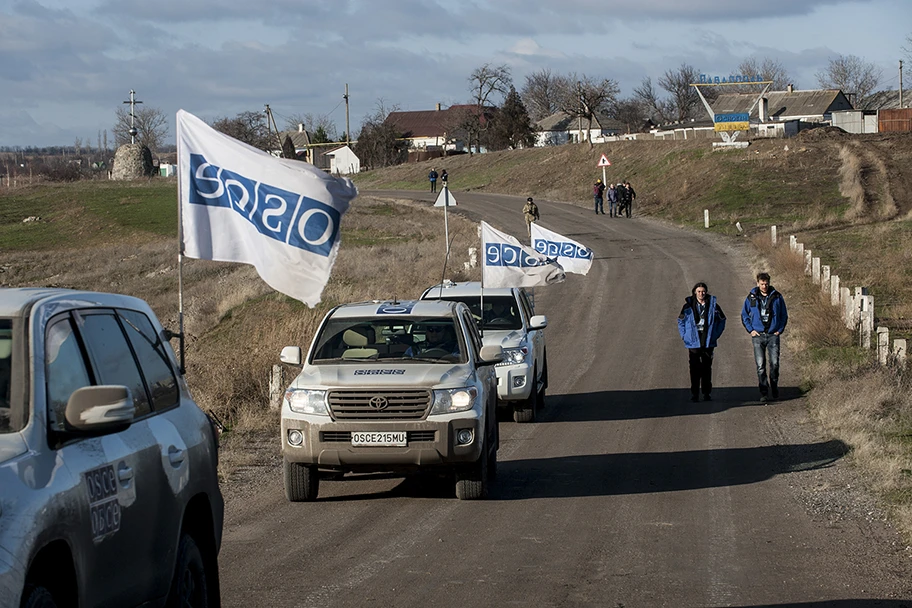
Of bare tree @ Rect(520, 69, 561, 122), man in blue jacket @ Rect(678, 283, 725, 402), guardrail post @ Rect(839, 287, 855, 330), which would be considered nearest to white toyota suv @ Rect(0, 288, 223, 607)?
man in blue jacket @ Rect(678, 283, 725, 402)

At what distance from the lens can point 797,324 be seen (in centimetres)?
2470

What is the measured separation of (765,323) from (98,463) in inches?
551

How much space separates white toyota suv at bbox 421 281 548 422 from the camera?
1523 centimetres

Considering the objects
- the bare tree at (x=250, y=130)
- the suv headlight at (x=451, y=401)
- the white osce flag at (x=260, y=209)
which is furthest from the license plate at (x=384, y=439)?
the bare tree at (x=250, y=130)

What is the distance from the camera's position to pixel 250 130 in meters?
98.7

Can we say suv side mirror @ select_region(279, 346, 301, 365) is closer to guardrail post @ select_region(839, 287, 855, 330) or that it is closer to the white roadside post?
guardrail post @ select_region(839, 287, 855, 330)

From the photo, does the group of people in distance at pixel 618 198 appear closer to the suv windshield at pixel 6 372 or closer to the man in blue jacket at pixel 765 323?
the man in blue jacket at pixel 765 323

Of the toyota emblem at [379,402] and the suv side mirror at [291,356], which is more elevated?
the suv side mirror at [291,356]

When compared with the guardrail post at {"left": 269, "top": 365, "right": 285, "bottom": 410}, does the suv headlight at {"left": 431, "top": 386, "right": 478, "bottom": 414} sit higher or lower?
higher

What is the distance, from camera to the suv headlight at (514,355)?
1541cm

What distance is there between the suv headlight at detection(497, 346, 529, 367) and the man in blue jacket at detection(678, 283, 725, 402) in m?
3.07

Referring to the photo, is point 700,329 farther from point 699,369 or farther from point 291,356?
point 291,356

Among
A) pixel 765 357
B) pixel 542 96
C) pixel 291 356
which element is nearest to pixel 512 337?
pixel 765 357

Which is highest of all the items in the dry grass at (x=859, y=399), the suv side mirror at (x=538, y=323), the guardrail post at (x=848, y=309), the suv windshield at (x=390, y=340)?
the suv windshield at (x=390, y=340)
